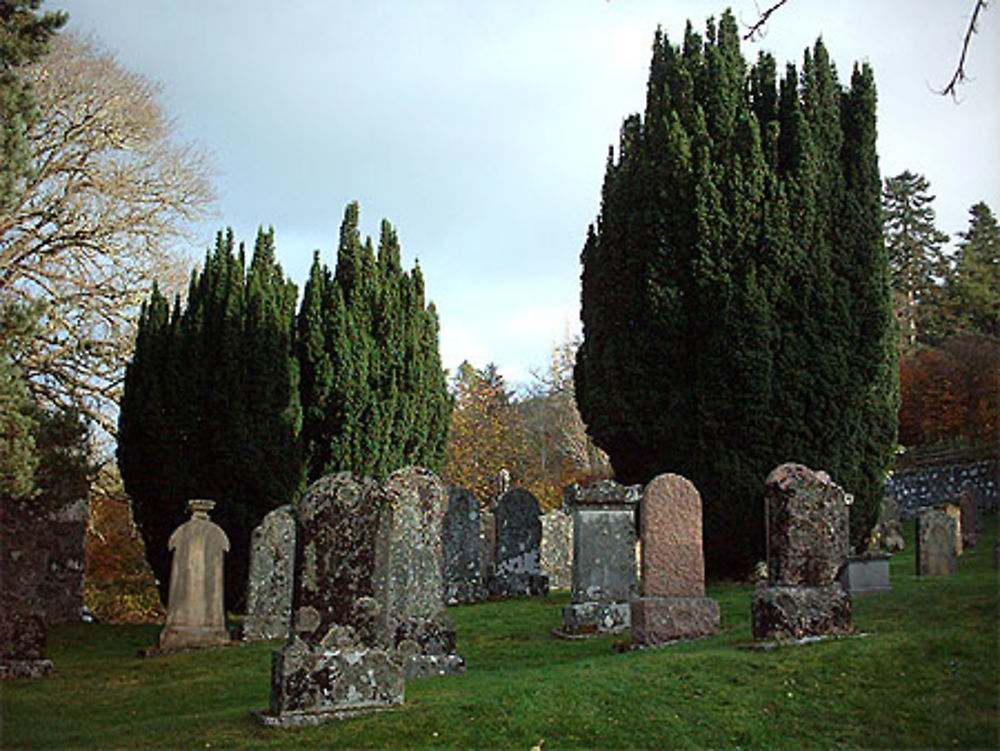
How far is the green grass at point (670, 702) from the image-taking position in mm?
5969

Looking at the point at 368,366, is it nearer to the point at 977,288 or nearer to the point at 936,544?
the point at 936,544

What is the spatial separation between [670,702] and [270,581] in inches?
304

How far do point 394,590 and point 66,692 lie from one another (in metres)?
4.01

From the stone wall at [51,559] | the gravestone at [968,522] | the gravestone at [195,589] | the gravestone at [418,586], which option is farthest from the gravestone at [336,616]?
the gravestone at [968,522]

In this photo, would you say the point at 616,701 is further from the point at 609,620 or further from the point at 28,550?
the point at 28,550

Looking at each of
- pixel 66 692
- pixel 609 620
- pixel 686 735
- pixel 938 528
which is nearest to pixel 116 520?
pixel 66 692

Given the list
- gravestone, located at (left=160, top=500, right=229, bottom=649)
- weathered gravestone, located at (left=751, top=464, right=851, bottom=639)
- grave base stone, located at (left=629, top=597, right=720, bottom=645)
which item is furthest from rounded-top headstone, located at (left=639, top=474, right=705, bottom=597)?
gravestone, located at (left=160, top=500, right=229, bottom=649)

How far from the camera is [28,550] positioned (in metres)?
16.7

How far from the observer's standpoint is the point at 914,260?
1801 inches

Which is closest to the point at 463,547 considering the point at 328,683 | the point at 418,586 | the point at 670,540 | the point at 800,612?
the point at 670,540

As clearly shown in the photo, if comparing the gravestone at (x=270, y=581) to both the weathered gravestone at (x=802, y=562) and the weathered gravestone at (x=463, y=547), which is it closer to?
the weathered gravestone at (x=463, y=547)

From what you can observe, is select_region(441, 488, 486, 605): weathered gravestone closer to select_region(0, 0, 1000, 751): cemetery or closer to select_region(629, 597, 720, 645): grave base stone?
select_region(0, 0, 1000, 751): cemetery

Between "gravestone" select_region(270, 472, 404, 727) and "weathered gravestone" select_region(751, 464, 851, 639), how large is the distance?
3453 millimetres

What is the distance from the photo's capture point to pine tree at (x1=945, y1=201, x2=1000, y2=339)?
37.1 metres
